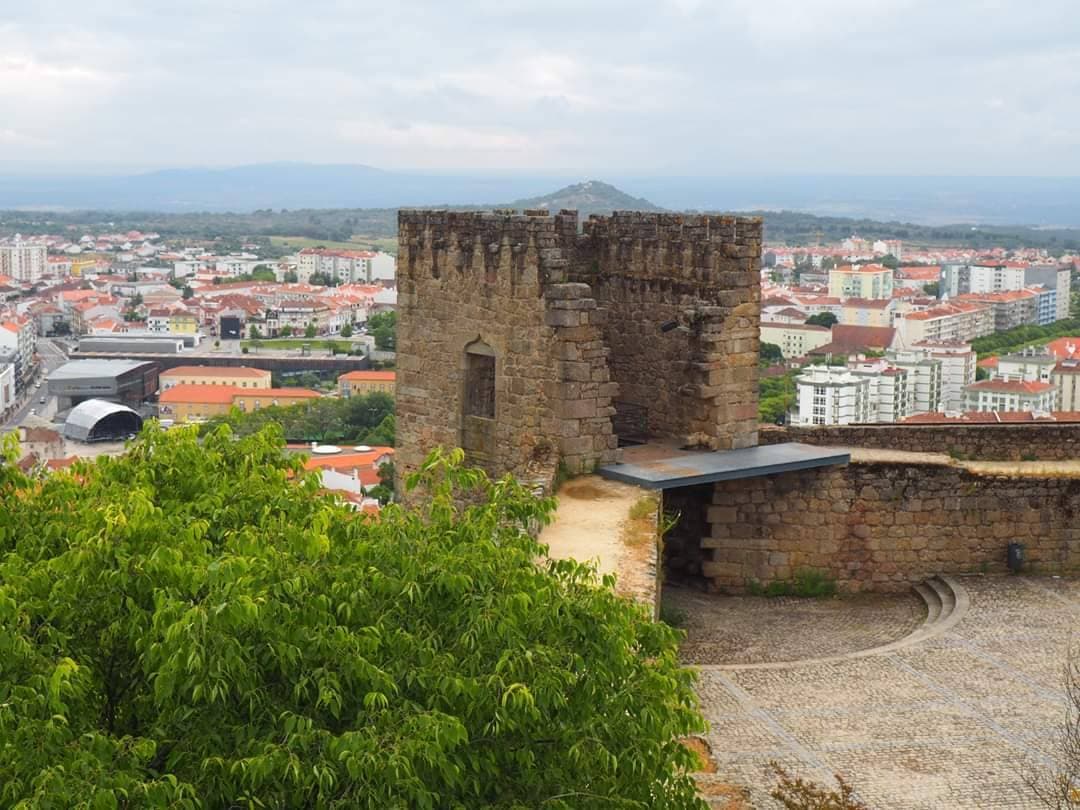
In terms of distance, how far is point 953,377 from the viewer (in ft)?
354

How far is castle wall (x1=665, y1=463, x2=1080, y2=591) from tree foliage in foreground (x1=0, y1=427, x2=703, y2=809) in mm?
6530

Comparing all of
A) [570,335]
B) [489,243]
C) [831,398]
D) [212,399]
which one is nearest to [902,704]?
[570,335]

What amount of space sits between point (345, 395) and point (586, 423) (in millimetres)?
95686

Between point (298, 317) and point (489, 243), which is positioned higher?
point (489, 243)

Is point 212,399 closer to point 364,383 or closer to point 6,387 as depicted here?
point 364,383

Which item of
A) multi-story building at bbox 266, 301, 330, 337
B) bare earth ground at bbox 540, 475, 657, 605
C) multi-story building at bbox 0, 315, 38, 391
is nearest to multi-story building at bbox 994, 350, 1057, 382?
multi-story building at bbox 266, 301, 330, 337

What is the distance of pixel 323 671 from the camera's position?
6172mm

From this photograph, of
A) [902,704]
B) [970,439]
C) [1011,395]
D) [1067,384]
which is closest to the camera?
[902,704]

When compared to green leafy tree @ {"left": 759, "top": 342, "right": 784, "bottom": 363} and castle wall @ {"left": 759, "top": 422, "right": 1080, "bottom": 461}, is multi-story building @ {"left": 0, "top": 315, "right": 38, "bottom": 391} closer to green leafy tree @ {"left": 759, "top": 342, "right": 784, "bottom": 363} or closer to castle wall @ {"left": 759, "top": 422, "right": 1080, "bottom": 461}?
green leafy tree @ {"left": 759, "top": 342, "right": 784, "bottom": 363}

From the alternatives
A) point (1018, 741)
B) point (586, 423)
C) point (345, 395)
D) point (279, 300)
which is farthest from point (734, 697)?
point (279, 300)

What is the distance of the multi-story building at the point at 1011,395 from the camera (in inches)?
3509

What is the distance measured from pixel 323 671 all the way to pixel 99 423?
3624 inches

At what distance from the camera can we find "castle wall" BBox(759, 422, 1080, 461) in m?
15.5

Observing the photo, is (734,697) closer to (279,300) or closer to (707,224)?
(707,224)
